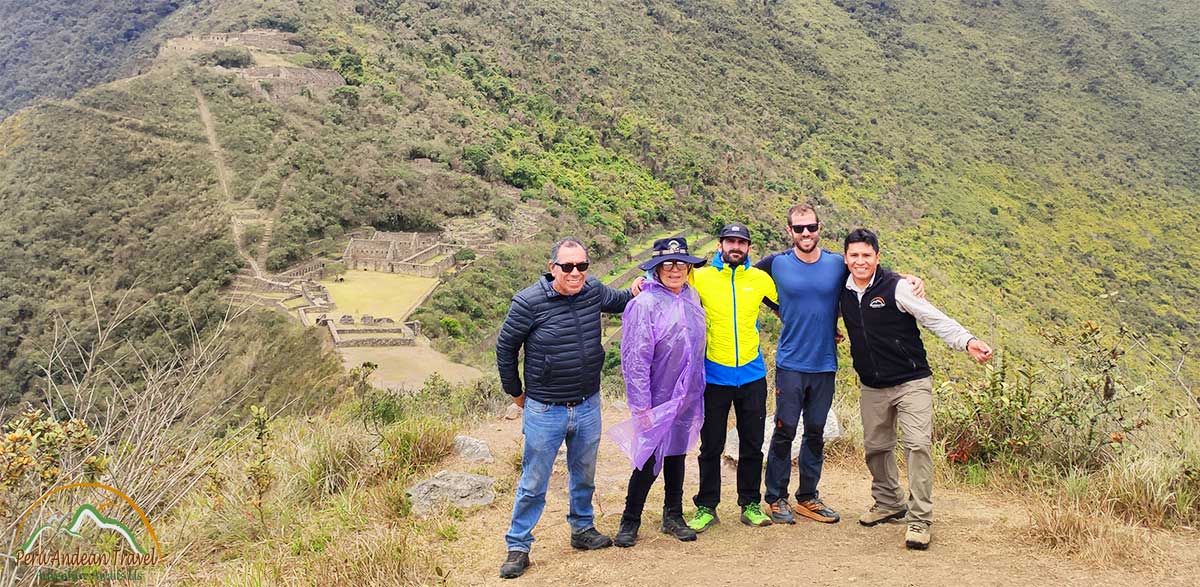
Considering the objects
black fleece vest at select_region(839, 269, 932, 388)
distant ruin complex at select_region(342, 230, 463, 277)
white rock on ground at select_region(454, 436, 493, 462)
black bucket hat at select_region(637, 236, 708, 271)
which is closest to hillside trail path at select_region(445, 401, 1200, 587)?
black fleece vest at select_region(839, 269, 932, 388)

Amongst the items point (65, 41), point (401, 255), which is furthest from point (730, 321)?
point (65, 41)

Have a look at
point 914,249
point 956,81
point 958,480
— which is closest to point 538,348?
point 958,480

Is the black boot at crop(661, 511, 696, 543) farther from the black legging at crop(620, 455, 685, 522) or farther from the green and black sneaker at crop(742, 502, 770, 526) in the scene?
the green and black sneaker at crop(742, 502, 770, 526)

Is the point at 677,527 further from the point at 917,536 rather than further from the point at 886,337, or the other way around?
the point at 886,337

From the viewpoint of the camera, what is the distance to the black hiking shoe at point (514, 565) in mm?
3260

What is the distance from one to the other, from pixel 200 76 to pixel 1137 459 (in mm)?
45911

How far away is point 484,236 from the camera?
3081cm

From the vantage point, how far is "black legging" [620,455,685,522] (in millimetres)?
3490

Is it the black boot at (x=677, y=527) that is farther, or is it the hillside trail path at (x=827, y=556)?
the black boot at (x=677, y=527)

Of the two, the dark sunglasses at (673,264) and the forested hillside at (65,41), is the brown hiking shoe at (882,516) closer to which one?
the dark sunglasses at (673,264)

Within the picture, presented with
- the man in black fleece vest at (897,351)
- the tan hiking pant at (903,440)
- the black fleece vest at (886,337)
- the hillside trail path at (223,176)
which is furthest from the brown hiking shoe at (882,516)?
the hillside trail path at (223,176)

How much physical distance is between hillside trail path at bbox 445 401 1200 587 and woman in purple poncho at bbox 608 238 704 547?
280 millimetres

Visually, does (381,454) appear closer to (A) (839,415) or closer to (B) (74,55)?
(A) (839,415)

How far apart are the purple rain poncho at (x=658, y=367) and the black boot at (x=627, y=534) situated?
14.2 inches
